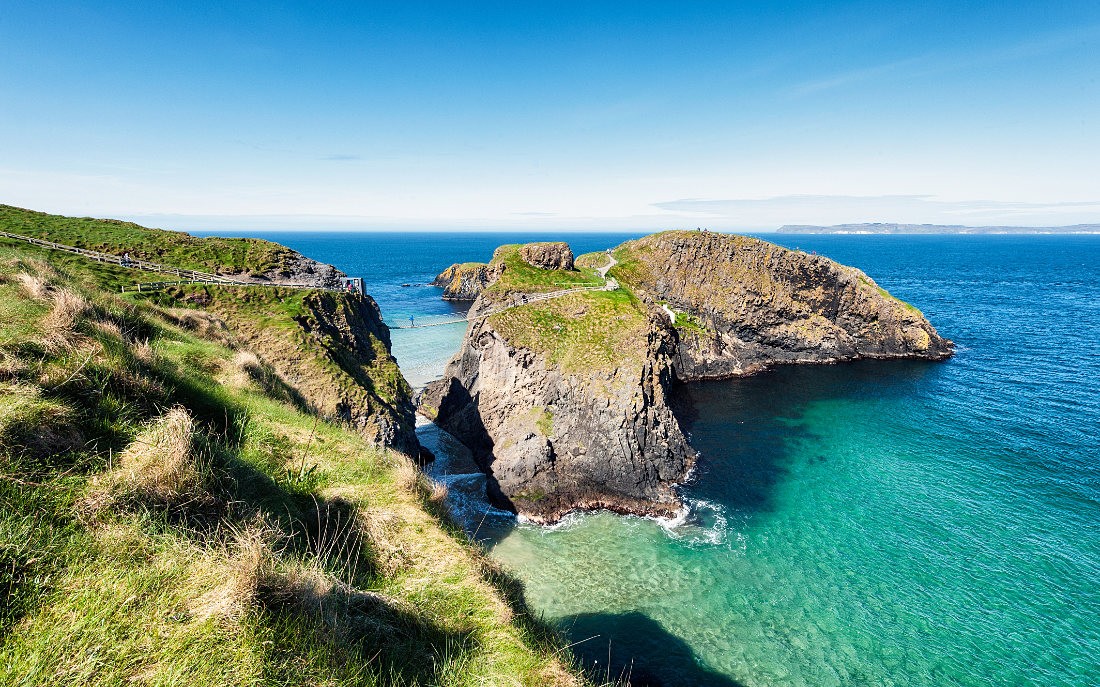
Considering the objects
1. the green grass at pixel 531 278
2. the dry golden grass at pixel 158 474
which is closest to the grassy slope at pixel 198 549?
the dry golden grass at pixel 158 474

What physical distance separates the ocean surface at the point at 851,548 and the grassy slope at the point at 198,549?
568cm

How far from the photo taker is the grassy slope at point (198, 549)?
12.2ft

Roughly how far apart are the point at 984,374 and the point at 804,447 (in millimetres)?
35502

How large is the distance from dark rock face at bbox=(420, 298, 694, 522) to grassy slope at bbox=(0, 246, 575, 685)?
2359 cm

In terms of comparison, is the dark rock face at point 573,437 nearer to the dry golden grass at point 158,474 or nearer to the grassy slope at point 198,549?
the grassy slope at point 198,549

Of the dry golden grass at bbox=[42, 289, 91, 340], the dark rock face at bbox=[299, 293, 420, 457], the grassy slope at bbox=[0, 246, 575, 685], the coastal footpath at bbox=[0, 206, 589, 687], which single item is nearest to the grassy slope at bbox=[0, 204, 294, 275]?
the dark rock face at bbox=[299, 293, 420, 457]

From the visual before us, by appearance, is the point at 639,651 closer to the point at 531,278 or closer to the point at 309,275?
the point at 309,275

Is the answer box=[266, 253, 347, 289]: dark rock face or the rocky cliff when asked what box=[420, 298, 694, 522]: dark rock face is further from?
the rocky cliff

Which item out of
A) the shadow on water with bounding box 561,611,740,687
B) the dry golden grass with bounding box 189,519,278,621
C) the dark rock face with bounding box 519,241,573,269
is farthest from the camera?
the dark rock face with bounding box 519,241,573,269

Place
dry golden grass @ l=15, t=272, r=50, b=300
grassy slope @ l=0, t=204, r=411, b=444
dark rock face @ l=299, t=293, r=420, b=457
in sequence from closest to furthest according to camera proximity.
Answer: dry golden grass @ l=15, t=272, r=50, b=300 < dark rock face @ l=299, t=293, r=420, b=457 < grassy slope @ l=0, t=204, r=411, b=444

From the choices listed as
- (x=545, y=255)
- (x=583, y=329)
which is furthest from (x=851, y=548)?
(x=545, y=255)

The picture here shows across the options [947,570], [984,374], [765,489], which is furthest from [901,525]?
[984,374]

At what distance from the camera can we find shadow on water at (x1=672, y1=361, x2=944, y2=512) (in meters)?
33.8

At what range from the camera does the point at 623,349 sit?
1446 inches
